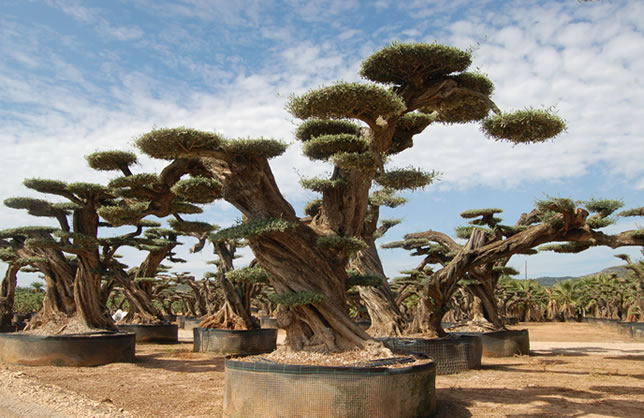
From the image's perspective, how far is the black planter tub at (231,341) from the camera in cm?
1264

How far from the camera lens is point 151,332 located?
53.1ft

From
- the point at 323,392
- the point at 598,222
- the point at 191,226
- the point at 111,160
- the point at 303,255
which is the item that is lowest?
the point at 323,392

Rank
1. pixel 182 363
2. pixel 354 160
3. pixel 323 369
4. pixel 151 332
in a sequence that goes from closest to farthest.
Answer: pixel 323 369 → pixel 354 160 → pixel 182 363 → pixel 151 332

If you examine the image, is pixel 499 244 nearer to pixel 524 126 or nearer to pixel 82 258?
pixel 524 126

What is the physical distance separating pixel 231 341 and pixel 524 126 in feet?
29.2

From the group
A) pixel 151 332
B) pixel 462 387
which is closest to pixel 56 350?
pixel 151 332

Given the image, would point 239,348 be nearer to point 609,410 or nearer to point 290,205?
point 290,205

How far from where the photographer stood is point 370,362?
600 centimetres

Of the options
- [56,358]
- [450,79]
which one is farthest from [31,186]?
[450,79]

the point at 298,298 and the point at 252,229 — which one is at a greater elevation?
the point at 252,229

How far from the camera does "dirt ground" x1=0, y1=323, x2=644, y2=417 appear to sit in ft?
20.3

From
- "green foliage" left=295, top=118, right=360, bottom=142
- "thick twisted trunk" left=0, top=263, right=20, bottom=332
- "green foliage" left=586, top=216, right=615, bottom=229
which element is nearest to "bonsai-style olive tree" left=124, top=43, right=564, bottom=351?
"green foliage" left=295, top=118, right=360, bottom=142

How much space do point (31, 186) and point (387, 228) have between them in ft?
34.3

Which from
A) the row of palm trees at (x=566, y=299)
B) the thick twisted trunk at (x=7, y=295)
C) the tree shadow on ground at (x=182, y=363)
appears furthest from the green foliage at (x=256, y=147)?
the row of palm trees at (x=566, y=299)
